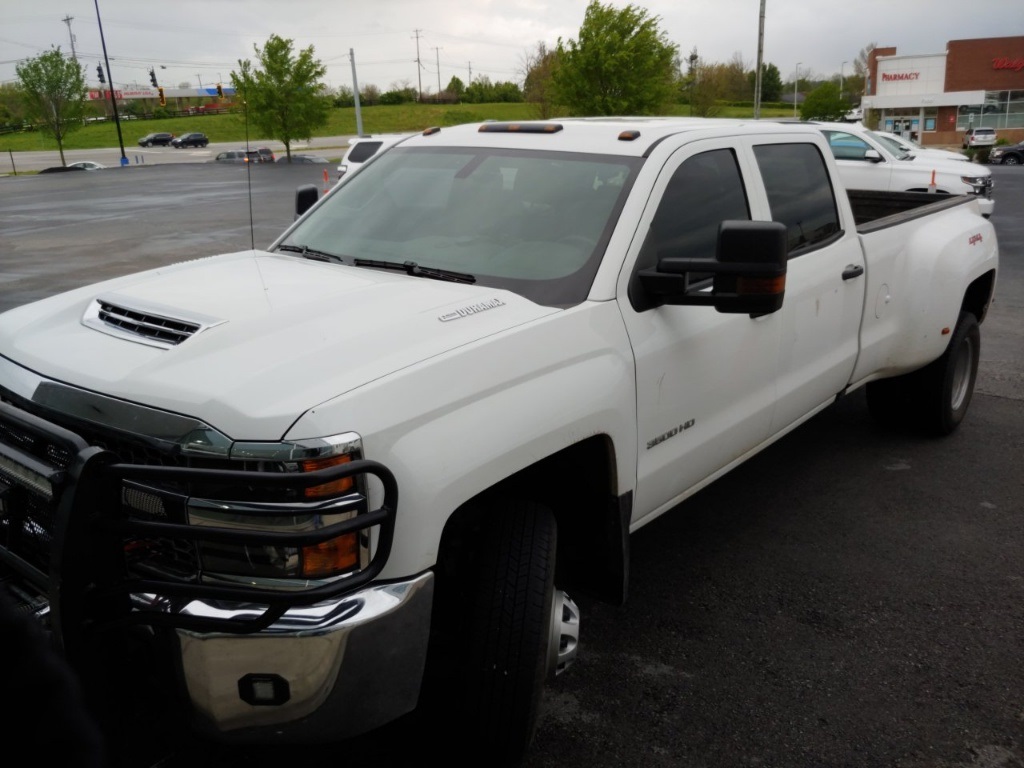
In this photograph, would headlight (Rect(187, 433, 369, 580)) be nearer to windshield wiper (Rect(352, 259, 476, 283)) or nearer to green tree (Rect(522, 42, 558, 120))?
windshield wiper (Rect(352, 259, 476, 283))

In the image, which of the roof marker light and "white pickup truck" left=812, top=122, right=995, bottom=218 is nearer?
the roof marker light

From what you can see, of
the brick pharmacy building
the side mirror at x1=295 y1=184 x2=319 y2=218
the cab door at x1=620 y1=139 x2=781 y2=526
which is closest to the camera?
the cab door at x1=620 y1=139 x2=781 y2=526

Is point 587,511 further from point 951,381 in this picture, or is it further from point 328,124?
point 328,124

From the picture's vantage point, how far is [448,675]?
8.98 feet

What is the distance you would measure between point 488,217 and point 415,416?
4.61ft

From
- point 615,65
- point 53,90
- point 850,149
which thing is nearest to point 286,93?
point 615,65

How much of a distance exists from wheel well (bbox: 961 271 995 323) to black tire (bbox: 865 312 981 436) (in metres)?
0.12

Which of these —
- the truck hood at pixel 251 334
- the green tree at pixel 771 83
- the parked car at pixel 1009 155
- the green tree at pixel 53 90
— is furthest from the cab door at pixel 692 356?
the green tree at pixel 771 83

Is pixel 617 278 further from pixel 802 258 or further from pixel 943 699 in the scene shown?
pixel 943 699

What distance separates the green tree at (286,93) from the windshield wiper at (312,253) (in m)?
20.7

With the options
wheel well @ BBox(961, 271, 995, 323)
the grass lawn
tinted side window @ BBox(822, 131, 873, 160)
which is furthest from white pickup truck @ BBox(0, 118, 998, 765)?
the grass lawn

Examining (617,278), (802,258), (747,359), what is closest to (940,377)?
(802,258)

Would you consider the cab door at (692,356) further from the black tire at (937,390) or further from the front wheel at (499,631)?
the black tire at (937,390)

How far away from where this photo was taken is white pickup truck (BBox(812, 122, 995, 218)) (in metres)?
15.7
